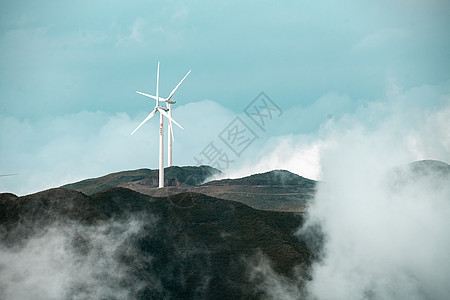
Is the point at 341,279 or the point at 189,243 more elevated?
the point at 189,243

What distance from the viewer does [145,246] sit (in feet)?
608

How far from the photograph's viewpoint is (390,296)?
605ft

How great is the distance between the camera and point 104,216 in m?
188

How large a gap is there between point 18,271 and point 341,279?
331 feet

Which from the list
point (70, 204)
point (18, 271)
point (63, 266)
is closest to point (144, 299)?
point (63, 266)

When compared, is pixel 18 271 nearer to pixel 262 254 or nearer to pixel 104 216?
pixel 104 216

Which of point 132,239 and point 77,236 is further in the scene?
point 132,239

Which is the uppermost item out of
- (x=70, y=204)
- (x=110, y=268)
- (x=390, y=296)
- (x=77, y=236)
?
(x=70, y=204)

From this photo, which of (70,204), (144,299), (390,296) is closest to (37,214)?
(70,204)

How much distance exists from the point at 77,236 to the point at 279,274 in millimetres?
64014

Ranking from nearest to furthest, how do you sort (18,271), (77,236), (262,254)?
(18,271), (77,236), (262,254)

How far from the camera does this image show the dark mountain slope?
542ft

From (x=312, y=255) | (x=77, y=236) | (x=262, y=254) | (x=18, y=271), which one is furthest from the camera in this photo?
(x=312, y=255)

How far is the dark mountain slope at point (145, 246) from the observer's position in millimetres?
165250
